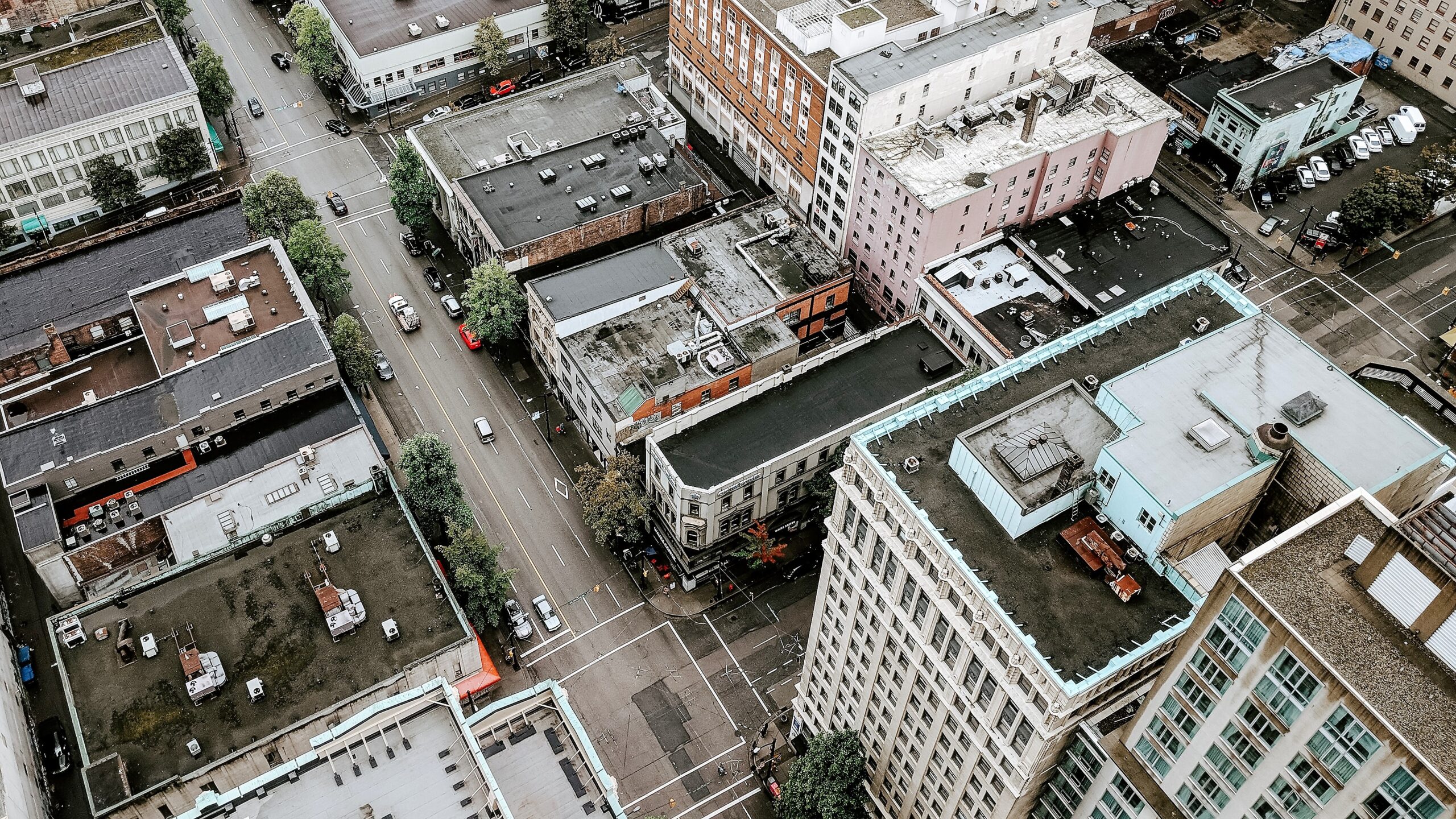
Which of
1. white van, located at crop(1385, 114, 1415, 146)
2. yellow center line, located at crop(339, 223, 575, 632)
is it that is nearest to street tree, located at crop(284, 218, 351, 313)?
yellow center line, located at crop(339, 223, 575, 632)

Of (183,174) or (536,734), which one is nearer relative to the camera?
(536,734)

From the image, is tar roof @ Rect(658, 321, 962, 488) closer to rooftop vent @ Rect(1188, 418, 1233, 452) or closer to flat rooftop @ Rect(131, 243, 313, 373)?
rooftop vent @ Rect(1188, 418, 1233, 452)

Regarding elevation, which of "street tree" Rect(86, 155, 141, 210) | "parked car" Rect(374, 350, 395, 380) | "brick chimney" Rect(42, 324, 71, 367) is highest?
"street tree" Rect(86, 155, 141, 210)

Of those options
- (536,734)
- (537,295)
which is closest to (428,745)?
(536,734)

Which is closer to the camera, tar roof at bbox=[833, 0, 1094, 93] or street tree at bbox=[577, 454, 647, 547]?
street tree at bbox=[577, 454, 647, 547]

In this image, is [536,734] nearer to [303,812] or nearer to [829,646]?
[303,812]

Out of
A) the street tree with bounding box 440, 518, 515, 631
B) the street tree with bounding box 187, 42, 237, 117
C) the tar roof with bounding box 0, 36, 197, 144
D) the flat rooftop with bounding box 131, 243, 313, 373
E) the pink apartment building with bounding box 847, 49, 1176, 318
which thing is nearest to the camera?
the street tree with bounding box 440, 518, 515, 631
